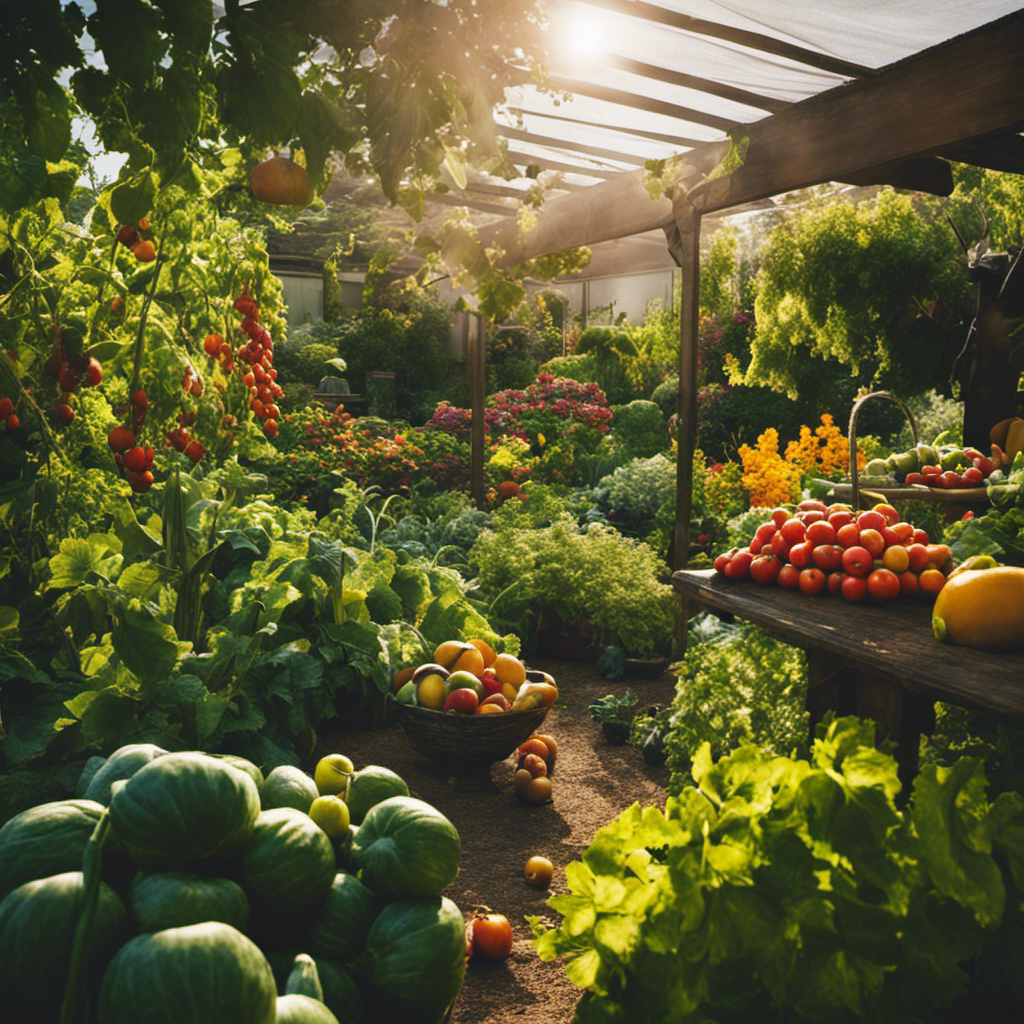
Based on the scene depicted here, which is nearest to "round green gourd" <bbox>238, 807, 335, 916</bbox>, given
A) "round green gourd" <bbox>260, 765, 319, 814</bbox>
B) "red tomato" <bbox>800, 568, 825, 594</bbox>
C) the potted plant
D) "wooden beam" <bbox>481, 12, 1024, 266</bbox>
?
"round green gourd" <bbox>260, 765, 319, 814</bbox>

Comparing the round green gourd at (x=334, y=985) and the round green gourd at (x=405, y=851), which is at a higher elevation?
the round green gourd at (x=405, y=851)

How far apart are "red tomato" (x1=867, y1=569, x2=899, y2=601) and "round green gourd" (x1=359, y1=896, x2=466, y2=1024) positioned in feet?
4.88

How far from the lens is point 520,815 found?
303 cm

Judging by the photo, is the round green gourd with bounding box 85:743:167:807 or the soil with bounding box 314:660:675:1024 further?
the soil with bounding box 314:660:675:1024

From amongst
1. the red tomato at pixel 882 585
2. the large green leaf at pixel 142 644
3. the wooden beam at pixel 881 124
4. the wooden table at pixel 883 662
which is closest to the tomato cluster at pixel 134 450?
the large green leaf at pixel 142 644

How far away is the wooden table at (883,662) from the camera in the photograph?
1.57m

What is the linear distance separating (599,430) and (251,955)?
8029mm

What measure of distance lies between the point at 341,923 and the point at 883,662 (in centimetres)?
115

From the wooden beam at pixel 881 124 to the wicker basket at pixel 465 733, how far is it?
2.47 meters

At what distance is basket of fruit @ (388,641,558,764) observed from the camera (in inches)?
120

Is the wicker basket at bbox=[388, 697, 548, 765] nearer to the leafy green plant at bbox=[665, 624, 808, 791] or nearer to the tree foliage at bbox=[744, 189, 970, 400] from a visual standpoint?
the leafy green plant at bbox=[665, 624, 808, 791]

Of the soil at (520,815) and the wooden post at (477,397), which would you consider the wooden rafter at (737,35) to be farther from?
the wooden post at (477,397)

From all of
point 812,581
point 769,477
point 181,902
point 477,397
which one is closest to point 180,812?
point 181,902

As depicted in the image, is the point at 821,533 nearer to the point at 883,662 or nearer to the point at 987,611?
the point at 987,611
